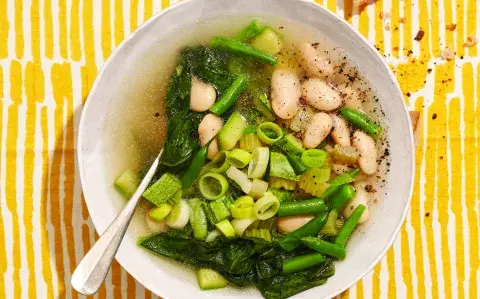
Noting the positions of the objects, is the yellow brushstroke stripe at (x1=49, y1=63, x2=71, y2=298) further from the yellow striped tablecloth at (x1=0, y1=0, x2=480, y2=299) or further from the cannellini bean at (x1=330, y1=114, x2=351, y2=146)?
the cannellini bean at (x1=330, y1=114, x2=351, y2=146)

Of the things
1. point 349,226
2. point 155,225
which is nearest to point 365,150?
point 349,226

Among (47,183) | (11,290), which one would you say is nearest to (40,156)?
(47,183)

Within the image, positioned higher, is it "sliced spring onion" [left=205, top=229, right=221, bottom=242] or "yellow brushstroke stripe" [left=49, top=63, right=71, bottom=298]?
"yellow brushstroke stripe" [left=49, top=63, right=71, bottom=298]

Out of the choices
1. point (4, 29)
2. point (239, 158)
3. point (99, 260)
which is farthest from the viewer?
point (4, 29)

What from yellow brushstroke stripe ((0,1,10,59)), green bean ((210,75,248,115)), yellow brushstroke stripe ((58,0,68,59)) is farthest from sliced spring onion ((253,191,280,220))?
yellow brushstroke stripe ((0,1,10,59))

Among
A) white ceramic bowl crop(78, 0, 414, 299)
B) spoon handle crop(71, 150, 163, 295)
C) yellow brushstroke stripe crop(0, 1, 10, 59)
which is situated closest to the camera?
spoon handle crop(71, 150, 163, 295)

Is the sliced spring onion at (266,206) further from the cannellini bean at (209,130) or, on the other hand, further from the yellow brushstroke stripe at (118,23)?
the yellow brushstroke stripe at (118,23)

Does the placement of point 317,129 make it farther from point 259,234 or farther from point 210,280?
point 210,280
